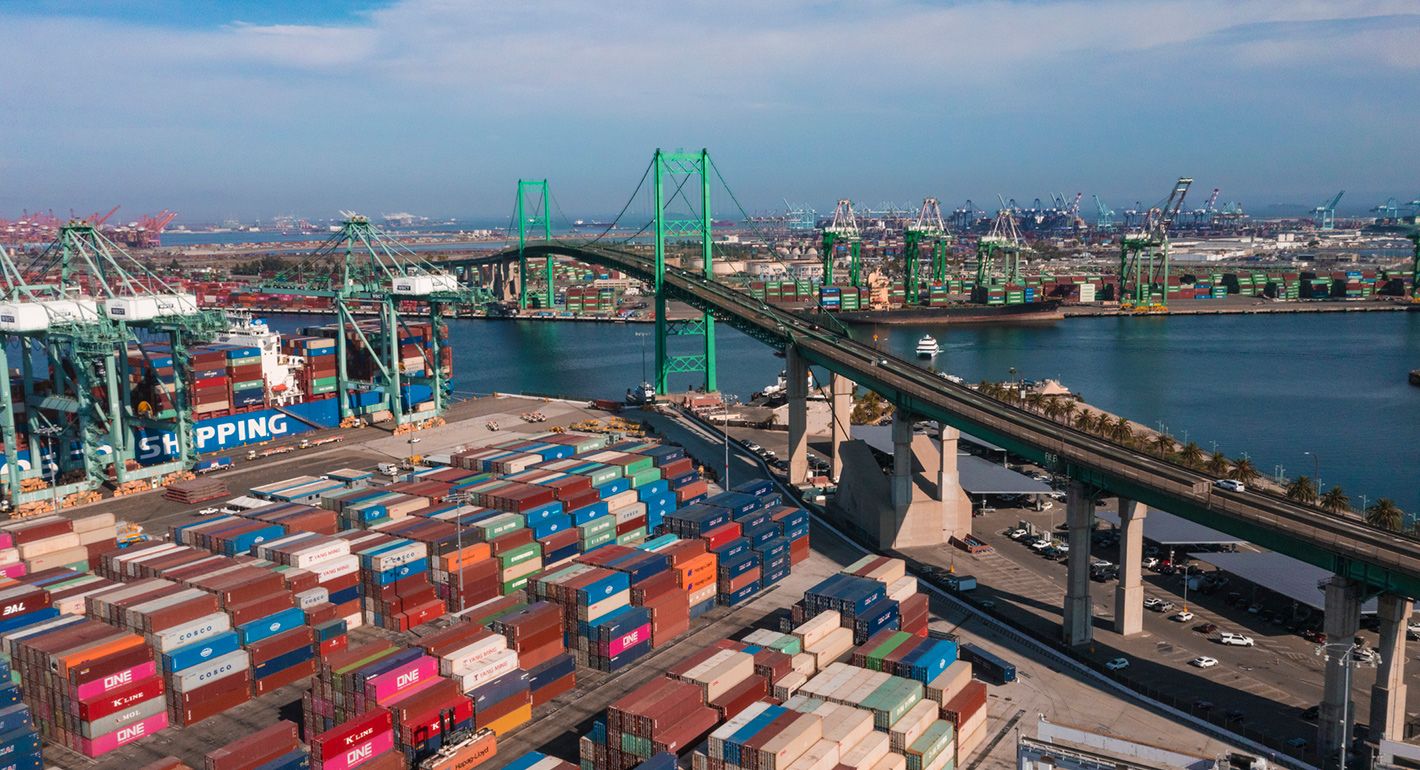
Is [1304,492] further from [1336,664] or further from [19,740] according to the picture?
[19,740]

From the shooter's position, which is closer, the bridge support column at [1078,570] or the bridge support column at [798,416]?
the bridge support column at [1078,570]

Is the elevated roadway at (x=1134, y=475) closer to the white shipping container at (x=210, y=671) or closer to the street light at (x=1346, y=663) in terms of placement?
the street light at (x=1346, y=663)

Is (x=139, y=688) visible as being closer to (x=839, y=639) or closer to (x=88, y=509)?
(x=839, y=639)

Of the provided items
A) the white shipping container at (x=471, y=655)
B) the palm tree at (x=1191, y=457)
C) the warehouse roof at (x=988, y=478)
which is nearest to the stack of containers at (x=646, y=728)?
the white shipping container at (x=471, y=655)

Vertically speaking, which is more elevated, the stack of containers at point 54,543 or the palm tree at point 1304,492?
the stack of containers at point 54,543

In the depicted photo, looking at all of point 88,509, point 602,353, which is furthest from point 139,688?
point 602,353

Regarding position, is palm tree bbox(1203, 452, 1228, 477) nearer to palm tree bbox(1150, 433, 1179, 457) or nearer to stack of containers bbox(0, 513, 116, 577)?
palm tree bbox(1150, 433, 1179, 457)
